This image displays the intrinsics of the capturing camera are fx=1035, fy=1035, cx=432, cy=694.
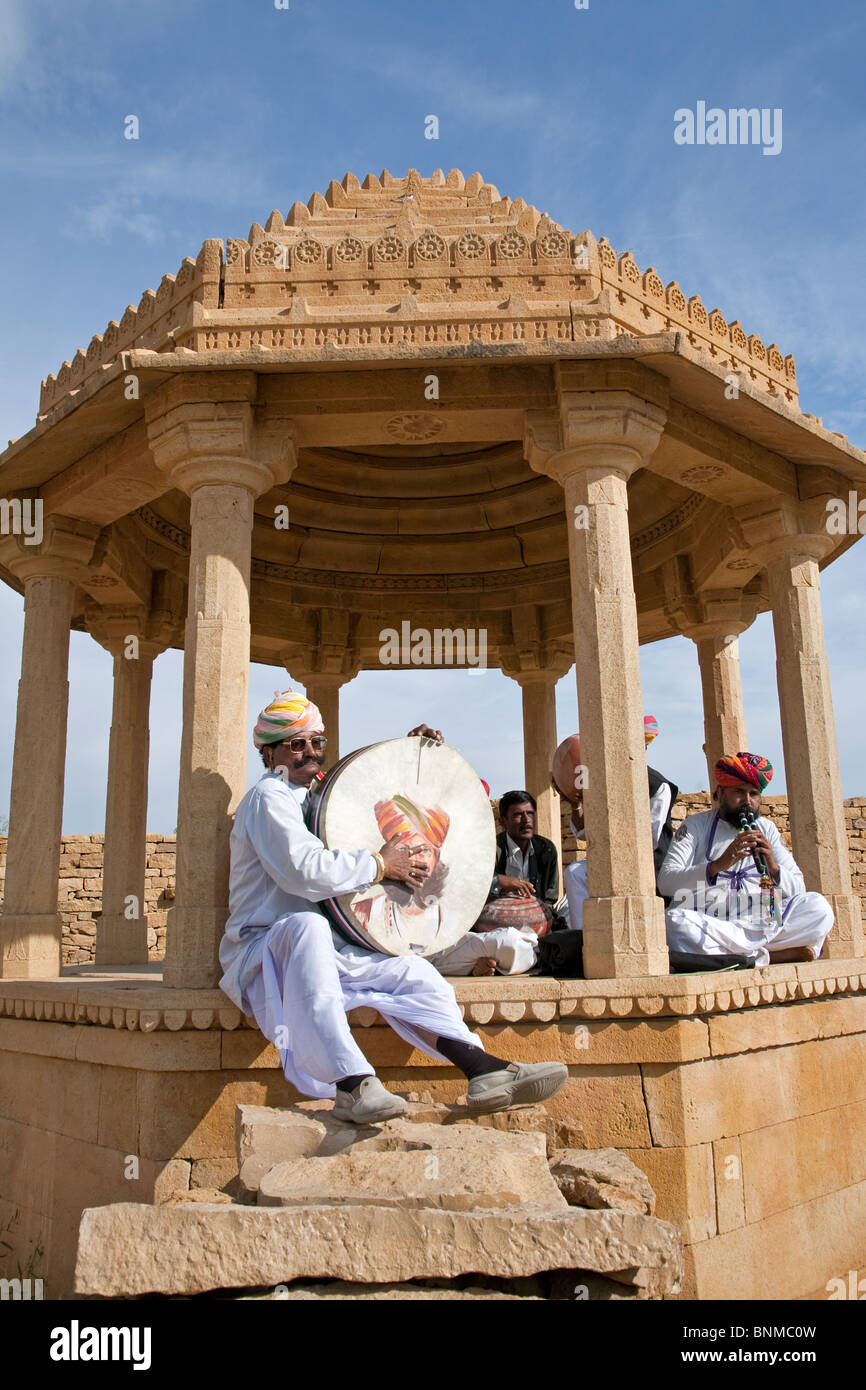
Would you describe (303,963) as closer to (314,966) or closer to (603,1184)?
(314,966)

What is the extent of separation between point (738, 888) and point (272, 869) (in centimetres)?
289

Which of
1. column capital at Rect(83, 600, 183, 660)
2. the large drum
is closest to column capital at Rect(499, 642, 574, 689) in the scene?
column capital at Rect(83, 600, 183, 660)

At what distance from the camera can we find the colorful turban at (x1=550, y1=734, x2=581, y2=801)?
21.7ft

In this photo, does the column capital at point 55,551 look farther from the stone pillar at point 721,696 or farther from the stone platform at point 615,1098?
the stone pillar at point 721,696

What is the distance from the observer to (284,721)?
17.8 feet

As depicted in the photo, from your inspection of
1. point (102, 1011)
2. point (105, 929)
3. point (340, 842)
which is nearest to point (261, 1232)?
point (340, 842)

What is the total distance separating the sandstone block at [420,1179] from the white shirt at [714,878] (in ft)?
8.30

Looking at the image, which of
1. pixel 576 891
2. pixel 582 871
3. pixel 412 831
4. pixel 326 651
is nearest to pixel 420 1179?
pixel 412 831

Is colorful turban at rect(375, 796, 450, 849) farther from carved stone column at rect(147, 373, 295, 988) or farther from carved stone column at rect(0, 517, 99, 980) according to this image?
carved stone column at rect(0, 517, 99, 980)

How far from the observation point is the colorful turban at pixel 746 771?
6.34m

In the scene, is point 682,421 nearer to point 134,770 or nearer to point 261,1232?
point 261,1232

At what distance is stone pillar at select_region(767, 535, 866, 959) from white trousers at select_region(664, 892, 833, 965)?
0.84 meters

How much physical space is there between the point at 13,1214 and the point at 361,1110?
3371mm

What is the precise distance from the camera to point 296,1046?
4496 mm
